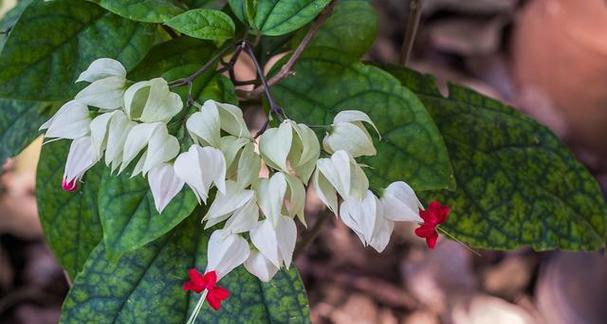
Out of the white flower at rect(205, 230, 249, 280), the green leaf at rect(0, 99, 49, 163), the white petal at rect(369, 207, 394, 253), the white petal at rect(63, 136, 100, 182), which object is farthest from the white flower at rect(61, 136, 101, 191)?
the green leaf at rect(0, 99, 49, 163)

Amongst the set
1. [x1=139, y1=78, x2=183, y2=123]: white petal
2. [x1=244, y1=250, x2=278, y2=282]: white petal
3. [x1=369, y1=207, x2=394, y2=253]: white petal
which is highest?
[x1=139, y1=78, x2=183, y2=123]: white petal

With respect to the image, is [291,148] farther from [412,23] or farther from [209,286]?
[412,23]

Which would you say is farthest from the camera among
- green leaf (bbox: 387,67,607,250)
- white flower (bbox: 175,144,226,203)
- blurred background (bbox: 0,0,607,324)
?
blurred background (bbox: 0,0,607,324)

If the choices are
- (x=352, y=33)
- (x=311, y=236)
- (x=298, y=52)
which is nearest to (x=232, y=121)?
(x=298, y=52)

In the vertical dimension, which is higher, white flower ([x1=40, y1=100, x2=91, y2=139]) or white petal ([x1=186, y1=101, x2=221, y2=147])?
white petal ([x1=186, y1=101, x2=221, y2=147])

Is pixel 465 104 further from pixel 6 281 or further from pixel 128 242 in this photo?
pixel 6 281

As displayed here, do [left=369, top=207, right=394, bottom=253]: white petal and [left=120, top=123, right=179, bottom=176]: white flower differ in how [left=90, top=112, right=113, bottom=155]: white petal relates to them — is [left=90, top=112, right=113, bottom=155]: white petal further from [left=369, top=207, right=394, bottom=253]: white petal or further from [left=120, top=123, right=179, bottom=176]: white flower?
[left=369, top=207, right=394, bottom=253]: white petal

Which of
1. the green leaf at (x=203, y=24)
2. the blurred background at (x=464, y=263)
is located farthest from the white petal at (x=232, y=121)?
the blurred background at (x=464, y=263)

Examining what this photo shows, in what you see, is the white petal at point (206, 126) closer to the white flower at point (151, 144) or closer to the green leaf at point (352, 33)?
the white flower at point (151, 144)
